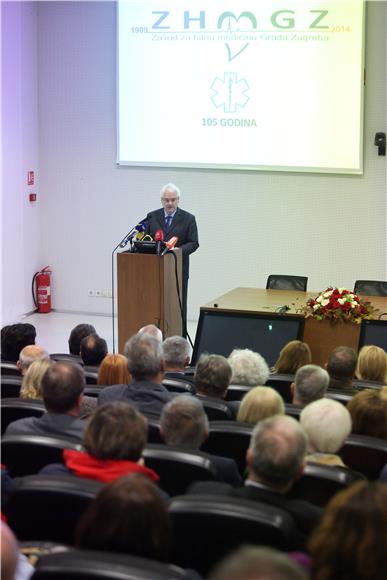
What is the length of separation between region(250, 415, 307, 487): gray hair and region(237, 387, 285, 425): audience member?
2.55 feet

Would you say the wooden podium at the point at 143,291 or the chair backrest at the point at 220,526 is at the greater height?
the wooden podium at the point at 143,291

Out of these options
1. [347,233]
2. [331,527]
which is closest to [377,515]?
[331,527]

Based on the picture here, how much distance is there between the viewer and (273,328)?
6.71 metres

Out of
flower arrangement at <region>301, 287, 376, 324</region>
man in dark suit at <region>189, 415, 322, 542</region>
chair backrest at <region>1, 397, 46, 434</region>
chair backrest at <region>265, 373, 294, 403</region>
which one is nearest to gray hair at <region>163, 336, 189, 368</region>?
chair backrest at <region>265, 373, 294, 403</region>

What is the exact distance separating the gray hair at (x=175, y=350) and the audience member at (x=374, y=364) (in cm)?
96

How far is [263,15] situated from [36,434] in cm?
675

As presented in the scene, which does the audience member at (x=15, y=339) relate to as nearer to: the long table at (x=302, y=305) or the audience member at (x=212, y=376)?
the audience member at (x=212, y=376)

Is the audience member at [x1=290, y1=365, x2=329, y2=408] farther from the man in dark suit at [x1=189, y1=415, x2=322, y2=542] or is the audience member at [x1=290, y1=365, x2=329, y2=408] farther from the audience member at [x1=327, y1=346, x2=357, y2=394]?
the man in dark suit at [x1=189, y1=415, x2=322, y2=542]

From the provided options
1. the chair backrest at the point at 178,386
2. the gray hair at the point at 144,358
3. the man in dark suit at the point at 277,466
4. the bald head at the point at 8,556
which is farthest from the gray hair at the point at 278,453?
the chair backrest at the point at 178,386

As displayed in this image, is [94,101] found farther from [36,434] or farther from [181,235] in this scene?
[36,434]

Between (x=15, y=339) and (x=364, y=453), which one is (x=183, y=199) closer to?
(x=15, y=339)

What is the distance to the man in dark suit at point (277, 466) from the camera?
2.72 m

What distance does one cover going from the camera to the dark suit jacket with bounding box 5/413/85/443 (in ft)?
11.6

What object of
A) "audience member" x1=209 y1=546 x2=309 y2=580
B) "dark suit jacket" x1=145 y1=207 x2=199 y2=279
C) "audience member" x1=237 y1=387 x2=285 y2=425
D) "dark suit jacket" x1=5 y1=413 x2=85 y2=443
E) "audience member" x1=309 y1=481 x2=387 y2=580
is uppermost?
"dark suit jacket" x1=145 y1=207 x2=199 y2=279
